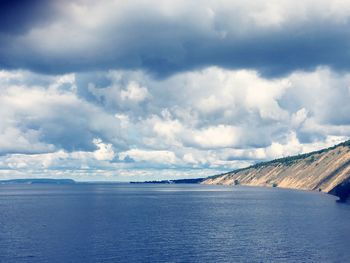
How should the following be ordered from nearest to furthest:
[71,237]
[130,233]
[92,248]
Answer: [92,248] → [71,237] → [130,233]

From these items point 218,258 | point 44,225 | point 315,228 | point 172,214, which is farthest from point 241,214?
point 218,258

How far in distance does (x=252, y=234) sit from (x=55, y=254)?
5510cm

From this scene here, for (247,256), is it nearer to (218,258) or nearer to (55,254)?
(218,258)

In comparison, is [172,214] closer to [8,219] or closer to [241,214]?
[241,214]

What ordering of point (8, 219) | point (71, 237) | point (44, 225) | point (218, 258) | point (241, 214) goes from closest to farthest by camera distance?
1. point (218, 258)
2. point (71, 237)
3. point (44, 225)
4. point (8, 219)
5. point (241, 214)

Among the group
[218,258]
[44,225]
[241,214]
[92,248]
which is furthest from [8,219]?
[218,258]

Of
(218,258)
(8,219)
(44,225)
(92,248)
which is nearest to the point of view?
(218,258)

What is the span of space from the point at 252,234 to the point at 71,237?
4958cm

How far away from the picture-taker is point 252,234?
122938mm

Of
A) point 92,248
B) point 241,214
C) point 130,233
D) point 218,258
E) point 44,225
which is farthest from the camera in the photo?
point 241,214

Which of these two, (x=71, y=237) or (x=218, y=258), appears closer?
(x=218, y=258)

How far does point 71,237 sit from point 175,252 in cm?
3507

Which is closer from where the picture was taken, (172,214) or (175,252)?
(175,252)

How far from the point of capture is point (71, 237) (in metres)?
118
